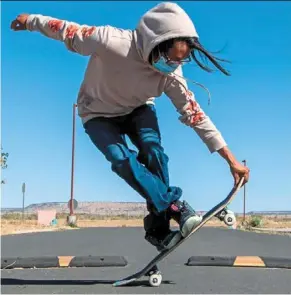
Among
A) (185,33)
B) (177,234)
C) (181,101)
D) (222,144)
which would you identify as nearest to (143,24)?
(185,33)

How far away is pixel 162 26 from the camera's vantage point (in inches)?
114

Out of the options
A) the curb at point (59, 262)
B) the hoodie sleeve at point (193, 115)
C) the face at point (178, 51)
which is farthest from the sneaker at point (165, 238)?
the face at point (178, 51)

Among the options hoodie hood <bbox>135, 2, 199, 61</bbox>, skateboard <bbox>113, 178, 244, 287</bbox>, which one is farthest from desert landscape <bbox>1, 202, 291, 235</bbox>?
hoodie hood <bbox>135, 2, 199, 61</bbox>

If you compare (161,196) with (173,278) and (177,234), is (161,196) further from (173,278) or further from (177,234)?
(173,278)

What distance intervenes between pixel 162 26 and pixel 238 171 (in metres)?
1.00

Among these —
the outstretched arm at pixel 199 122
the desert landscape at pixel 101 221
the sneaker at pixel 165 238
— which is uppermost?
the outstretched arm at pixel 199 122

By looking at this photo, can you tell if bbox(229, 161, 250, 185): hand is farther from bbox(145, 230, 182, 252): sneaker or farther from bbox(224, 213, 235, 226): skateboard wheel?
bbox(145, 230, 182, 252): sneaker

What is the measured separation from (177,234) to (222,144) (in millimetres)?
625

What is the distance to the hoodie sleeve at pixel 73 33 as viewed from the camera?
3.03 metres

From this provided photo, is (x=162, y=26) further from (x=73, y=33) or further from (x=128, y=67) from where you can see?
(x=73, y=33)

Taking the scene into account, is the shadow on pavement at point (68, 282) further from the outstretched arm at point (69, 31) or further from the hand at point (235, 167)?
the outstretched arm at point (69, 31)

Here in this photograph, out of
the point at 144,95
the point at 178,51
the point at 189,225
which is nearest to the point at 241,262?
the point at 189,225

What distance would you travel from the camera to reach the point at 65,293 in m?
2.71

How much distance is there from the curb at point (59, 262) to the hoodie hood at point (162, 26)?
1.76m
